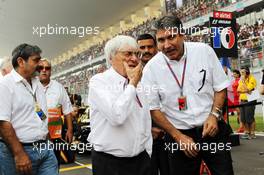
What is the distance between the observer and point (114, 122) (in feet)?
6.75

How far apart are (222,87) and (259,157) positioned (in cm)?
415

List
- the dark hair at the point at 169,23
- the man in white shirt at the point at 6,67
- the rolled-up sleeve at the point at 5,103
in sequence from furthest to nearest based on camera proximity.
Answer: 1. the man in white shirt at the point at 6,67
2. the rolled-up sleeve at the point at 5,103
3. the dark hair at the point at 169,23

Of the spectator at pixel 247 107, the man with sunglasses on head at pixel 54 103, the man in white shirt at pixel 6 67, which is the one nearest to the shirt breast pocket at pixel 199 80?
the man in white shirt at pixel 6 67

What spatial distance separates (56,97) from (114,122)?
243cm

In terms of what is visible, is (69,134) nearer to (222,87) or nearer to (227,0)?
(222,87)

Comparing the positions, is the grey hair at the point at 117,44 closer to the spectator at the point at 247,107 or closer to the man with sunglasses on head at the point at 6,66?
the man with sunglasses on head at the point at 6,66

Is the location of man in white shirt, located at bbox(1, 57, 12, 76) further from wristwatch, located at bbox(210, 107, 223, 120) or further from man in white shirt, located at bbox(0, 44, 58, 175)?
wristwatch, located at bbox(210, 107, 223, 120)

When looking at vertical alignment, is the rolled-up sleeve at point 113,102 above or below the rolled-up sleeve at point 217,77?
below

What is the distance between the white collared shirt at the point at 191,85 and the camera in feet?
8.06

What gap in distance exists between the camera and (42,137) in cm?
285

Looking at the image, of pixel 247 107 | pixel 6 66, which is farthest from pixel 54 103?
pixel 247 107

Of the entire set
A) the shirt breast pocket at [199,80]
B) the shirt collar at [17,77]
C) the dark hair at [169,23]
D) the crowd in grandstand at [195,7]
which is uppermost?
the crowd in grandstand at [195,7]

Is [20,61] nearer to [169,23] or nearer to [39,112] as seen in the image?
[39,112]

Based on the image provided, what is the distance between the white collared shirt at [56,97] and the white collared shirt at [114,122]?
2093mm
